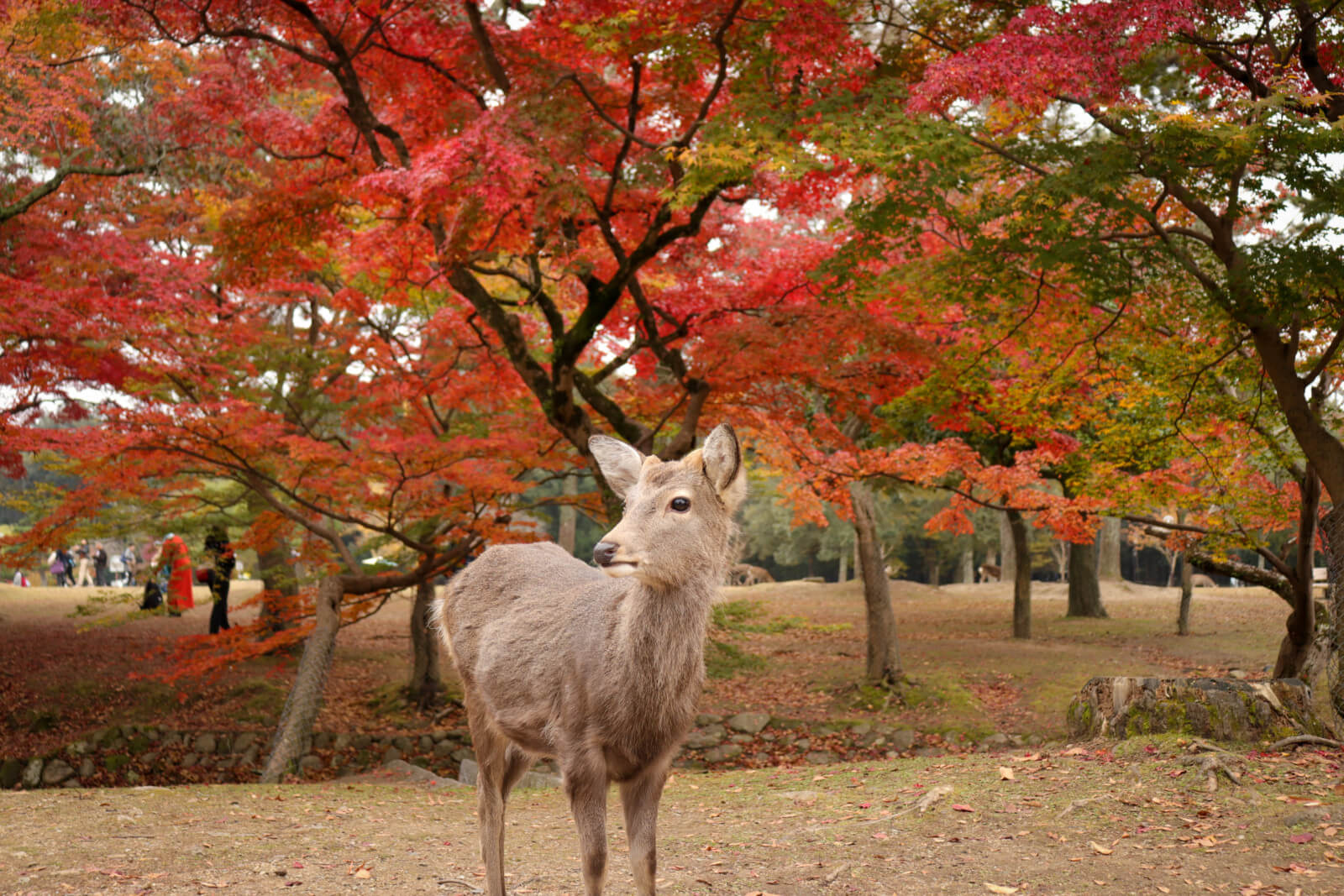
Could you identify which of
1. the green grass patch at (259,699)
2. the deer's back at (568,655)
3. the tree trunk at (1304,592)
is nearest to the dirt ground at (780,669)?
the green grass patch at (259,699)

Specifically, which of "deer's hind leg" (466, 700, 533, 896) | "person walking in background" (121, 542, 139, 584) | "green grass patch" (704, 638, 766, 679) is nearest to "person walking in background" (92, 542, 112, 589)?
"person walking in background" (121, 542, 139, 584)

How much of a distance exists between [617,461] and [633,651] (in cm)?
67

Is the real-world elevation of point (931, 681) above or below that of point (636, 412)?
below

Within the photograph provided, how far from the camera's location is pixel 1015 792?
230 inches

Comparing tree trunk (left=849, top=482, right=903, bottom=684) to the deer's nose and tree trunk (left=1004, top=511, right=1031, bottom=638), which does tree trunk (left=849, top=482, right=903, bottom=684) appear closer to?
tree trunk (left=1004, top=511, right=1031, bottom=638)

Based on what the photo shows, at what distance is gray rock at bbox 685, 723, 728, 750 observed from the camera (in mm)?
11828

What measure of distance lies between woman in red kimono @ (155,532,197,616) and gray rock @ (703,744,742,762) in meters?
6.13

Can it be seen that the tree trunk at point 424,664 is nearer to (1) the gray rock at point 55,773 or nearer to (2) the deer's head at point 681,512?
(1) the gray rock at point 55,773

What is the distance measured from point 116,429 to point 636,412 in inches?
205

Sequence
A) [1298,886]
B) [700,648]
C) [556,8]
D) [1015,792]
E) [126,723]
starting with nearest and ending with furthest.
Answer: [700,648], [1298,886], [1015,792], [556,8], [126,723]

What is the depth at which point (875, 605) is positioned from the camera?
13055 millimetres

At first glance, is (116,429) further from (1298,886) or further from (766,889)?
(1298,886)

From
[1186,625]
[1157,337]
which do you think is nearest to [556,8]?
[1157,337]

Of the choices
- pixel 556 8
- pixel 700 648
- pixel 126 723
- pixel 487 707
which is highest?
pixel 556 8
